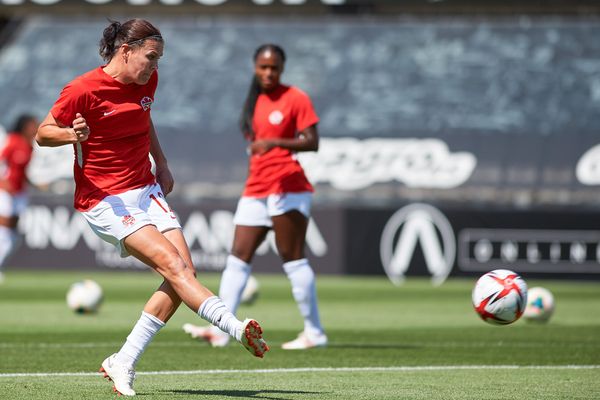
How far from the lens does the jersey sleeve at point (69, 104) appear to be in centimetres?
728

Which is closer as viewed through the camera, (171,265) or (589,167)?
(171,265)

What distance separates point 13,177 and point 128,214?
13619mm

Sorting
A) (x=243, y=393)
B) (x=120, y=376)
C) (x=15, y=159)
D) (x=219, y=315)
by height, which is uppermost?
(x=15, y=159)

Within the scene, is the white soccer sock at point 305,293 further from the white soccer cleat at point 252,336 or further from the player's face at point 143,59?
the white soccer cleat at point 252,336

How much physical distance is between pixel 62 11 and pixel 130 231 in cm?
2540

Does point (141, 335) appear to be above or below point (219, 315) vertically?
below

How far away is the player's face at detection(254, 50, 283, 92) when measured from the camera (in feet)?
35.8

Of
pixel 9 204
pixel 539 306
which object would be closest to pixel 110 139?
pixel 539 306

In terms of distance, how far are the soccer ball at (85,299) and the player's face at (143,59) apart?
7.63m

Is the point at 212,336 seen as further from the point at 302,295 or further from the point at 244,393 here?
the point at 244,393

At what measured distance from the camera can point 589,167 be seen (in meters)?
24.8

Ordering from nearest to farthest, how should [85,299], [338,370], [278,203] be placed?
[338,370] < [278,203] < [85,299]

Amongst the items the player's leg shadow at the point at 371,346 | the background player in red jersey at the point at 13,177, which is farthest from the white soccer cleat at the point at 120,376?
the background player in red jersey at the point at 13,177

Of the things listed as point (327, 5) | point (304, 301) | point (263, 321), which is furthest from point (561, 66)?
point (304, 301)
